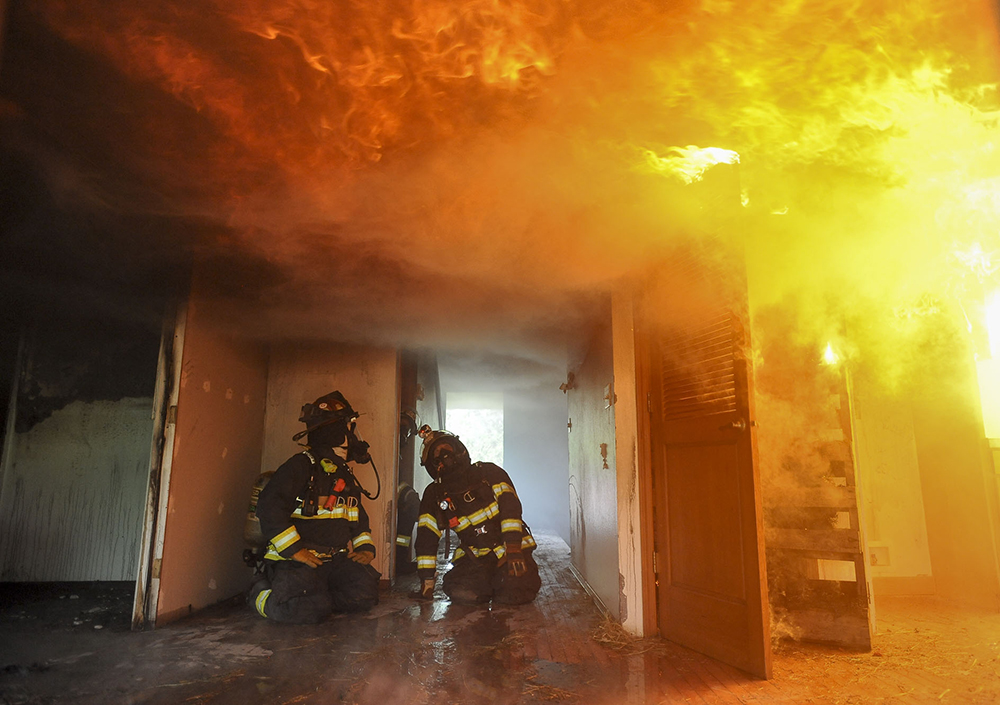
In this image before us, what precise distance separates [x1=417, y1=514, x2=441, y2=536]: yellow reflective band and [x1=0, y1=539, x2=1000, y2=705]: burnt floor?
28.0 inches

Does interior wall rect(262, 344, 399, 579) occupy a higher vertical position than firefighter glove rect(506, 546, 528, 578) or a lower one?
higher

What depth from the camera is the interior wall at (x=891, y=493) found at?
4.73 m

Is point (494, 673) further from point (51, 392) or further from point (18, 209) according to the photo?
point (51, 392)

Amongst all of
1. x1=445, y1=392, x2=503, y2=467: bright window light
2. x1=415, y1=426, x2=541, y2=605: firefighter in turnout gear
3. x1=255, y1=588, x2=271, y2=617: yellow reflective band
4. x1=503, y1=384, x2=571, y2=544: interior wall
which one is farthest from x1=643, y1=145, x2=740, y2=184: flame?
x1=445, y1=392, x2=503, y2=467: bright window light

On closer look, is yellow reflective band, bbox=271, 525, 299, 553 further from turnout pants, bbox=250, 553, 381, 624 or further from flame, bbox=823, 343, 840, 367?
flame, bbox=823, 343, 840, 367

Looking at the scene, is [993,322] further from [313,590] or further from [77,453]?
[77,453]

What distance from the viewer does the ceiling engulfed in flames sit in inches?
93.9

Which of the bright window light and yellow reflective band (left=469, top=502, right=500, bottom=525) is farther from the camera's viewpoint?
the bright window light

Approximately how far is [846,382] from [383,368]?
3.85m

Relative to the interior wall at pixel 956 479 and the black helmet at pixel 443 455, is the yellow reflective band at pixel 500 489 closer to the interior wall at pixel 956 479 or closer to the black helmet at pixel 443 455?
the black helmet at pixel 443 455

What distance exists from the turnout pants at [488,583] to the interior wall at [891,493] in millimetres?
2789

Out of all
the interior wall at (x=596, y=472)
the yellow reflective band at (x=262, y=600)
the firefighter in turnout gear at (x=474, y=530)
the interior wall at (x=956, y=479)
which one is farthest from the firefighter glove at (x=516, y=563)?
the interior wall at (x=956, y=479)

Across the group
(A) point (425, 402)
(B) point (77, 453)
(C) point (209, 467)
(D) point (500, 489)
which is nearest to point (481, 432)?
(A) point (425, 402)

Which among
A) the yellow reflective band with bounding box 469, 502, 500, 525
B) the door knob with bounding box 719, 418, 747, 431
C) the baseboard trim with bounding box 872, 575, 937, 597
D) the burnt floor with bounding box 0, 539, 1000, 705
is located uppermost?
the door knob with bounding box 719, 418, 747, 431
